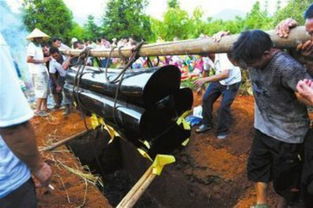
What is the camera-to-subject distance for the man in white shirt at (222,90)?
13.1 ft

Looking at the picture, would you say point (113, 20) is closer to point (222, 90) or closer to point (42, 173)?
point (222, 90)

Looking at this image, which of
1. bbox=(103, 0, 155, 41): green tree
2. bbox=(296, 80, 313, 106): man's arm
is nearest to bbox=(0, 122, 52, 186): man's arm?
bbox=(296, 80, 313, 106): man's arm

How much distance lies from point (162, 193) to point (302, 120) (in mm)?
2810

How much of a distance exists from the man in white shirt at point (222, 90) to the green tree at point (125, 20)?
1936 cm

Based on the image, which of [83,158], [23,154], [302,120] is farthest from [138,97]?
[83,158]

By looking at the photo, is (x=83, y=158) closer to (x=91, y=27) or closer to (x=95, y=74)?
(x=95, y=74)

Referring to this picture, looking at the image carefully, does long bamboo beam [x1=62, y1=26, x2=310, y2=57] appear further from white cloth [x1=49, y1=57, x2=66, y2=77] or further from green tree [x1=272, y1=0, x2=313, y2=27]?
green tree [x1=272, y1=0, x2=313, y2=27]

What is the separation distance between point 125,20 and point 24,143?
23960 mm

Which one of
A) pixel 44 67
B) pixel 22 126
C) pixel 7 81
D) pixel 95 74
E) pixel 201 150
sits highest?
pixel 7 81

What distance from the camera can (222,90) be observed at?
14.4 feet

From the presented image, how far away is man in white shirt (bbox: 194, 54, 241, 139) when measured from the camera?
13.1 ft

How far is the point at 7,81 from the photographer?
116 cm

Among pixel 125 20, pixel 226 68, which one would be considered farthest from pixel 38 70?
pixel 125 20

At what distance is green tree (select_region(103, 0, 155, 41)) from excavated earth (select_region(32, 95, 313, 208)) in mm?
18770
